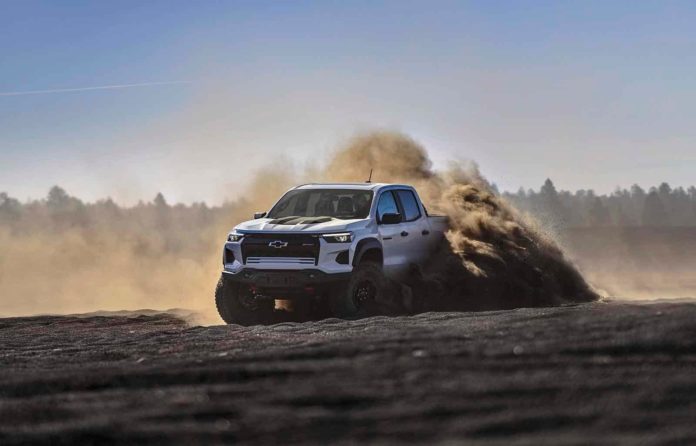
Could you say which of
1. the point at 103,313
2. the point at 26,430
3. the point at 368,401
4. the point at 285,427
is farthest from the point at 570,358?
the point at 103,313

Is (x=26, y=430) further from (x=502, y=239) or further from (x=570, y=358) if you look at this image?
(x=502, y=239)

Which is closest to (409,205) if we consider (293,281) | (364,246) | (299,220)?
(364,246)

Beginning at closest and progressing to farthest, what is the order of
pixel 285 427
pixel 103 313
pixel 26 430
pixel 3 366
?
pixel 285 427, pixel 26 430, pixel 3 366, pixel 103 313

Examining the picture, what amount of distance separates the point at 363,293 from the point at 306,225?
125 cm

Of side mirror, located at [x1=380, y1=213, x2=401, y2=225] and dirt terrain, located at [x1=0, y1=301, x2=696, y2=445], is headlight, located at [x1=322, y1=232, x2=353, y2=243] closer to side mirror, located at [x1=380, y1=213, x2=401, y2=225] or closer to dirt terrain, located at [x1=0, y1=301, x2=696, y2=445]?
side mirror, located at [x1=380, y1=213, x2=401, y2=225]

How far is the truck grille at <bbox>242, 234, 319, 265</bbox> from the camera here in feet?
49.5

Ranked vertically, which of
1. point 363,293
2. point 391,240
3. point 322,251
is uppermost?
point 391,240

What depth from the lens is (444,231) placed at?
17922mm

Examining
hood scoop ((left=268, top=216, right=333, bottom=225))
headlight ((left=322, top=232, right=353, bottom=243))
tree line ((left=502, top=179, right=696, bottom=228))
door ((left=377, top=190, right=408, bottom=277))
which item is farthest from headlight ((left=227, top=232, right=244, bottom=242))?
tree line ((left=502, top=179, right=696, bottom=228))

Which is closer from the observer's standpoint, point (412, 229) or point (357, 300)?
point (357, 300)

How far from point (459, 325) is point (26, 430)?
5.33m

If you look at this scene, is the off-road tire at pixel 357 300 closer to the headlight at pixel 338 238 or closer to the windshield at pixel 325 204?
the headlight at pixel 338 238

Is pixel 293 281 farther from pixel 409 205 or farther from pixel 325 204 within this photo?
pixel 409 205

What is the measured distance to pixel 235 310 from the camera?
15.7 m
